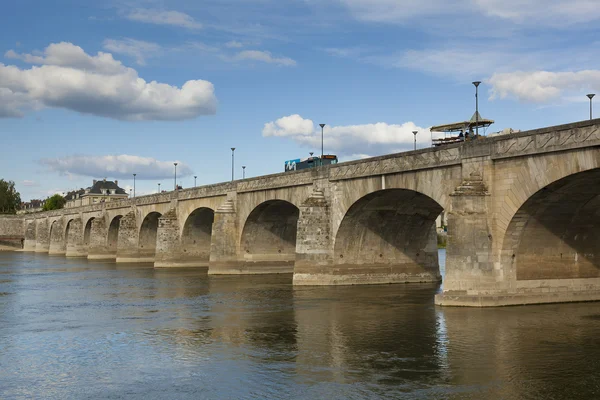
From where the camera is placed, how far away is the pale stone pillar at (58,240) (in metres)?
111

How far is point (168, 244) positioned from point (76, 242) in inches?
1531

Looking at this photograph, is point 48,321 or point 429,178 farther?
point 429,178

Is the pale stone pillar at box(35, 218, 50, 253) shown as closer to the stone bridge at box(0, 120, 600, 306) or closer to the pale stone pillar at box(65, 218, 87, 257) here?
the pale stone pillar at box(65, 218, 87, 257)

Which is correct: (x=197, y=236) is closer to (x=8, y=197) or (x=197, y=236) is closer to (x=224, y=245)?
(x=224, y=245)

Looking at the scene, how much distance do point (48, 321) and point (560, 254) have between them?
2285 centimetres

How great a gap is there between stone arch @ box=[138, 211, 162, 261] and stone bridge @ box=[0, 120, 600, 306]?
20.4 ft

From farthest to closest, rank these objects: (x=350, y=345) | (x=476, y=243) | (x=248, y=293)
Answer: (x=248, y=293) < (x=476, y=243) < (x=350, y=345)

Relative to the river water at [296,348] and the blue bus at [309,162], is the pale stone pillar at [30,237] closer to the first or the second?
the blue bus at [309,162]

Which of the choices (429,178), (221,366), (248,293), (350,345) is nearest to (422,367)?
(350,345)

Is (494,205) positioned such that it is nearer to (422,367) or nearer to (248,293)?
(422,367)

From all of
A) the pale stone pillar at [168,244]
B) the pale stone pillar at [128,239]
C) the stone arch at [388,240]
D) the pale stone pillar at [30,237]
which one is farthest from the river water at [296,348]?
the pale stone pillar at [30,237]

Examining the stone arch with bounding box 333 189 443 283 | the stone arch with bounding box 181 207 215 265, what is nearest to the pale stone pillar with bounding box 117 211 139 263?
the stone arch with bounding box 181 207 215 265

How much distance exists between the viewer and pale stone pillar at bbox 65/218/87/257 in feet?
327

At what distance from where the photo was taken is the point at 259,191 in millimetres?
53312
